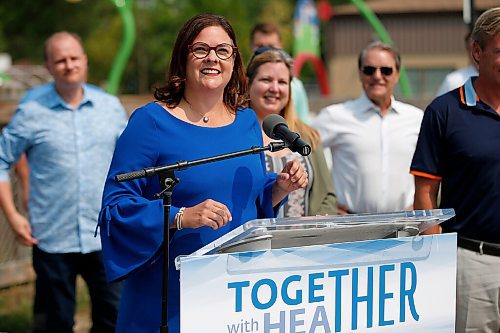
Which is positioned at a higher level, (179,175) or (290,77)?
(290,77)

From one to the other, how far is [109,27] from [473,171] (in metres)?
46.6

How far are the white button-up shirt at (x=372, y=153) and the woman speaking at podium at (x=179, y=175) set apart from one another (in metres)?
2.00

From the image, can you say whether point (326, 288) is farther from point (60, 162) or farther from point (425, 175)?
point (60, 162)

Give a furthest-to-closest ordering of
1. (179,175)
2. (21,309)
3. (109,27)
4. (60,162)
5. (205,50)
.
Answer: (109,27) → (21,309) → (60,162) → (205,50) → (179,175)

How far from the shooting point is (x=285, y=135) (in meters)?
3.00

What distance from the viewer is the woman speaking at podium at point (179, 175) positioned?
292cm

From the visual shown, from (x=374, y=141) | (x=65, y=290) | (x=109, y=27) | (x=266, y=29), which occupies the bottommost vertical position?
(x=65, y=290)

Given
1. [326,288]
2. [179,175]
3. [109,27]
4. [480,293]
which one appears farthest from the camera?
[109,27]

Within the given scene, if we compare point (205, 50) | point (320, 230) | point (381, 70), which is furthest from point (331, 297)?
point (381, 70)

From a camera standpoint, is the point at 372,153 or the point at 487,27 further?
the point at 372,153

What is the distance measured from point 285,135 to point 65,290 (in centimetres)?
267

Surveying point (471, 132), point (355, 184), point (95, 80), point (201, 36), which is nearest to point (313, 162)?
point (355, 184)

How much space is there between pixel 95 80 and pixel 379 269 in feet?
151

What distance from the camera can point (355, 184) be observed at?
518 centimetres
